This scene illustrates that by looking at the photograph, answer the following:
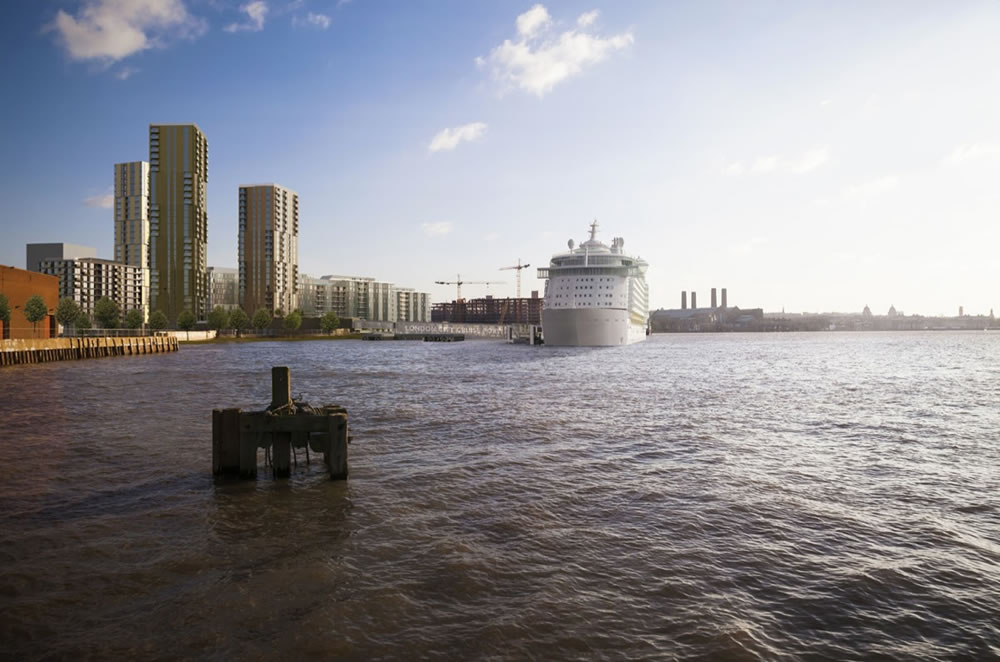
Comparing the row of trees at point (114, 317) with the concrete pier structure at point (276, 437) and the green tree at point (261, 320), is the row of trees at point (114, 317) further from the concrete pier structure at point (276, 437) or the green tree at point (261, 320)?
the concrete pier structure at point (276, 437)

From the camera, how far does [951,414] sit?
29375 millimetres

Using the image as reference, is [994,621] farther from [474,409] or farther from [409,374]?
[409,374]

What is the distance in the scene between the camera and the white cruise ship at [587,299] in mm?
95062

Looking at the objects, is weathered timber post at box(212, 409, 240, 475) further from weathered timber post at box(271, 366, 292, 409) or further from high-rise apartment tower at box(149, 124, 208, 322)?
high-rise apartment tower at box(149, 124, 208, 322)

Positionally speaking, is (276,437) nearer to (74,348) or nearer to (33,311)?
(74,348)

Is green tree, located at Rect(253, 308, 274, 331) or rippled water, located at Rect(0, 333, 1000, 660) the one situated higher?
green tree, located at Rect(253, 308, 274, 331)

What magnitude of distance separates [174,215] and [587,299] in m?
151

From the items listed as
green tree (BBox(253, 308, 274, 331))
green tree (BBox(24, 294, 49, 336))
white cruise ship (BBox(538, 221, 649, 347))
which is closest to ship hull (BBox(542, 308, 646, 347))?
white cruise ship (BBox(538, 221, 649, 347))

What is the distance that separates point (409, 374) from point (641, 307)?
8667 cm

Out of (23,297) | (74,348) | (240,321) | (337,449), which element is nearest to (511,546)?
(337,449)

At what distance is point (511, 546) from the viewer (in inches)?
420

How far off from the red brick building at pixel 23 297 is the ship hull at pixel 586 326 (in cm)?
7311

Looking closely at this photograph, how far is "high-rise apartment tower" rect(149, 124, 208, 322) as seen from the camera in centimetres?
18212

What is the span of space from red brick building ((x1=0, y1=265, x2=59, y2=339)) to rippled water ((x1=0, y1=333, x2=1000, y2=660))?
65.6 meters
